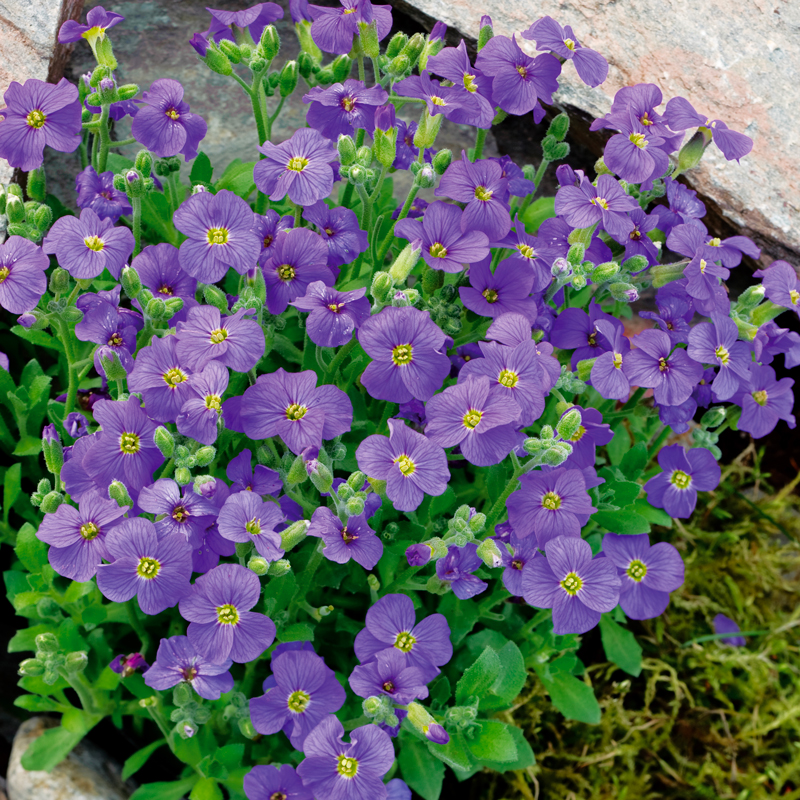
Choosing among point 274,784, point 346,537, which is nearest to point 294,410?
point 346,537

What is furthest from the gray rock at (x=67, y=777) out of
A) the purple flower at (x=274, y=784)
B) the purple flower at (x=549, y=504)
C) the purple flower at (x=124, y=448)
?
the purple flower at (x=549, y=504)

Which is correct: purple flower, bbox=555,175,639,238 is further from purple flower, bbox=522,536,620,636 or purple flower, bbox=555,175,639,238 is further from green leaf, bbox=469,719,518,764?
green leaf, bbox=469,719,518,764

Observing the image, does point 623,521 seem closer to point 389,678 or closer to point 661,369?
point 661,369

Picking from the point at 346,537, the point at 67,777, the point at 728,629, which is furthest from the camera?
the point at 728,629

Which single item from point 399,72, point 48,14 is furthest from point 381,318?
point 48,14

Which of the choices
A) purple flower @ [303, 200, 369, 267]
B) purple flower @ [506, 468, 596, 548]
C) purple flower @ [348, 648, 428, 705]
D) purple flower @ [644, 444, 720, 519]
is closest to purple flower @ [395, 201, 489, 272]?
purple flower @ [303, 200, 369, 267]
